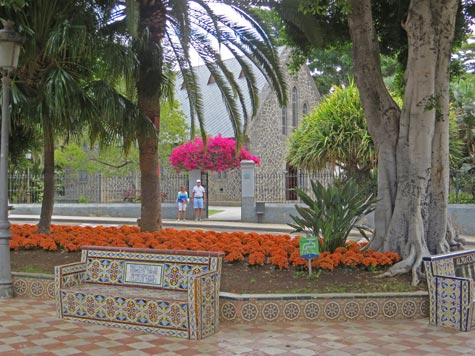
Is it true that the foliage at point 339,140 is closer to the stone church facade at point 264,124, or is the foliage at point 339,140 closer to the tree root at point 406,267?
the stone church facade at point 264,124

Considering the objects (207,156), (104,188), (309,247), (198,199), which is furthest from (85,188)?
(309,247)

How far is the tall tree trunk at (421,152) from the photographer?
24.8ft

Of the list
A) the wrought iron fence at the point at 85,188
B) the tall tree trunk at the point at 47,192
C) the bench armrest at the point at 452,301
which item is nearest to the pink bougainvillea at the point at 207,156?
the wrought iron fence at the point at 85,188

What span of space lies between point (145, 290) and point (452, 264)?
12.0 ft

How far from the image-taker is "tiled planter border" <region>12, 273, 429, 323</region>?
5.90 meters

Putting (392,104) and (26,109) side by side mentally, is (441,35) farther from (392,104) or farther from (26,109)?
(26,109)

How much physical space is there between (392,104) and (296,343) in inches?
181

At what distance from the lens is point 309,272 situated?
6.74 metres

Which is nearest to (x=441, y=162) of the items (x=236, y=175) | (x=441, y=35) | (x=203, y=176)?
(x=441, y=35)

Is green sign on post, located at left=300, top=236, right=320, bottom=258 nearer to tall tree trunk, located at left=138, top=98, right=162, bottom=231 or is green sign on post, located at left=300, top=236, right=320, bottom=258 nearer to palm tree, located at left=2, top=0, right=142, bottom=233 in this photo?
palm tree, located at left=2, top=0, right=142, bottom=233

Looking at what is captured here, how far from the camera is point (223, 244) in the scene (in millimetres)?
8000

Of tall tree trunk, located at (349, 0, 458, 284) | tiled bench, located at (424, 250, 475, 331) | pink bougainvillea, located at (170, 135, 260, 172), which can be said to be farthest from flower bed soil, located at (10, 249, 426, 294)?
pink bougainvillea, located at (170, 135, 260, 172)

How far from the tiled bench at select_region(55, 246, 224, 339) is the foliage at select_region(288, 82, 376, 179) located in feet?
45.7

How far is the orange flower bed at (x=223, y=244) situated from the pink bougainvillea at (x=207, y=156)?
1392cm
